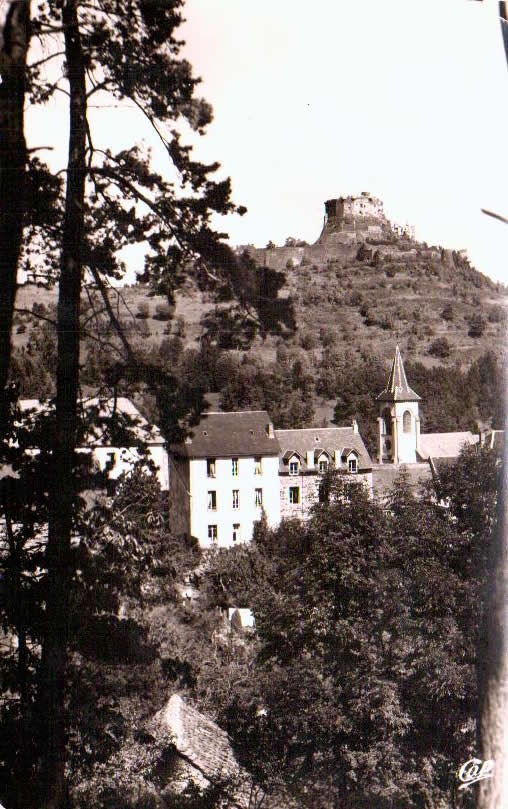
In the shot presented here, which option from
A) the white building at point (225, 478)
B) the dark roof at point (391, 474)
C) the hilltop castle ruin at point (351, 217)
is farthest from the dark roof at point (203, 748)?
the hilltop castle ruin at point (351, 217)

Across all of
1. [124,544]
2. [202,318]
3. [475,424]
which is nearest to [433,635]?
[475,424]

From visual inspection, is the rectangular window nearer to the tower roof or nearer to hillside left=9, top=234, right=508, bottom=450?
hillside left=9, top=234, right=508, bottom=450

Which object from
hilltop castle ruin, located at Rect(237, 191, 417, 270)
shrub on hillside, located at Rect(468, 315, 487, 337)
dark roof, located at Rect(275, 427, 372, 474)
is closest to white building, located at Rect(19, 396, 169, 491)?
hilltop castle ruin, located at Rect(237, 191, 417, 270)

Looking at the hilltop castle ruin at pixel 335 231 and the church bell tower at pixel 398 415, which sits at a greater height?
the hilltop castle ruin at pixel 335 231

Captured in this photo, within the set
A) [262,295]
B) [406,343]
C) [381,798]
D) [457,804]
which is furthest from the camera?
[406,343]

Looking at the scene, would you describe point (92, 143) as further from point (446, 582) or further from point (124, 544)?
point (446, 582)

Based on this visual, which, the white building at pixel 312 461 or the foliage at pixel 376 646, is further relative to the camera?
the white building at pixel 312 461

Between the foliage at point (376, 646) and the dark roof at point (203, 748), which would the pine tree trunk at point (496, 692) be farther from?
the foliage at point (376, 646)
